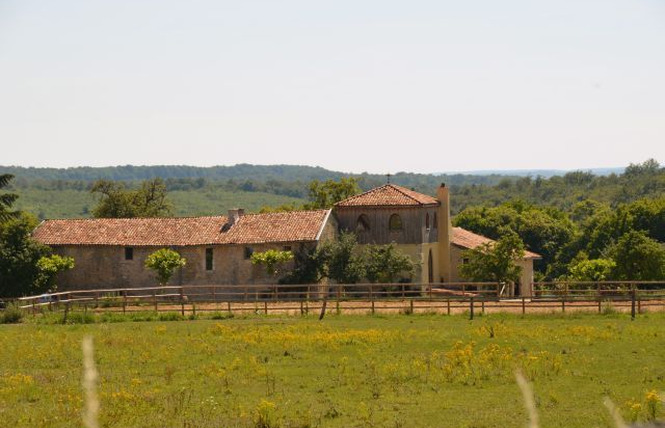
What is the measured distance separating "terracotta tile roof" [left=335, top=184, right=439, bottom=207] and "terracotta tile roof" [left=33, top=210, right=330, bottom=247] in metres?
2.13

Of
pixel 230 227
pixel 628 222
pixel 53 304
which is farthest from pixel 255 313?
pixel 628 222

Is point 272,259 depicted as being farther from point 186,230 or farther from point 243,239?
point 186,230

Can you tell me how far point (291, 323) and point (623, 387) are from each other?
16913mm

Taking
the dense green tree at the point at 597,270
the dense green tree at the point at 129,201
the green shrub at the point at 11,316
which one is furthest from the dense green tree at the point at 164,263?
the dense green tree at the point at 129,201

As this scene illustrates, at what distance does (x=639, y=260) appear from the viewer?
2243 inches

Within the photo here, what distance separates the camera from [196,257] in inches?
2242

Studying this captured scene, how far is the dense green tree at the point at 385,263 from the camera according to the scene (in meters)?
53.4

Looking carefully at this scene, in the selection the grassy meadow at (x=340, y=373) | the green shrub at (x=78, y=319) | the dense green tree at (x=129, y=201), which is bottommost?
the grassy meadow at (x=340, y=373)

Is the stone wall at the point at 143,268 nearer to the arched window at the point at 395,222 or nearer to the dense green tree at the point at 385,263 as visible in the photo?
the dense green tree at the point at 385,263

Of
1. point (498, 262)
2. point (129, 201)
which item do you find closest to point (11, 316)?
point (498, 262)

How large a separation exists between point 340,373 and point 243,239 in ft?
108

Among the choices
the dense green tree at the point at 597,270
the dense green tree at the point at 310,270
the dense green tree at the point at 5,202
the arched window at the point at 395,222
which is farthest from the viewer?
the dense green tree at the point at 597,270

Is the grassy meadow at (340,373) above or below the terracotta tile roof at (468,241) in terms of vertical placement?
below

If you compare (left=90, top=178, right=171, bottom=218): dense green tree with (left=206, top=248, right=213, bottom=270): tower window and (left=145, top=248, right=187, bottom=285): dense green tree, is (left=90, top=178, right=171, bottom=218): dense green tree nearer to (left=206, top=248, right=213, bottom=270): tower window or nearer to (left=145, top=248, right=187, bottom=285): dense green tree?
(left=206, top=248, right=213, bottom=270): tower window
